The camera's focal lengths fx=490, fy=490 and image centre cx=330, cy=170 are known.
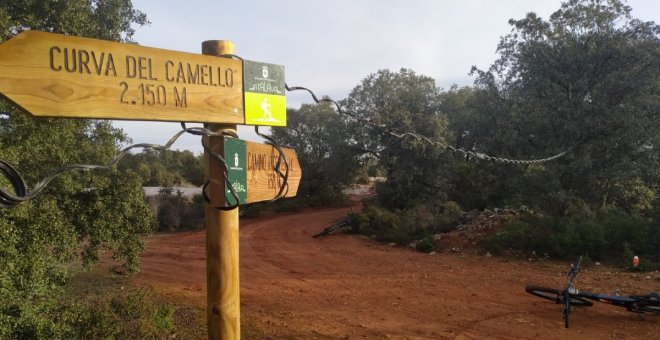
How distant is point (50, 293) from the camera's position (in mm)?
6492

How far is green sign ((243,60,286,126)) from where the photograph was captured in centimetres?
238

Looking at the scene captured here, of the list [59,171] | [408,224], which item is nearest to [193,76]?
[59,171]

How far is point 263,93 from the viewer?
2445 mm

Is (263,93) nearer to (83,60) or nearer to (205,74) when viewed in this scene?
(205,74)

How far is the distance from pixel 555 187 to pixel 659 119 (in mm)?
2847

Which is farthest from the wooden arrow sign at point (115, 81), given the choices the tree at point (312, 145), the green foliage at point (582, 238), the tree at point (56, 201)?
the tree at point (312, 145)

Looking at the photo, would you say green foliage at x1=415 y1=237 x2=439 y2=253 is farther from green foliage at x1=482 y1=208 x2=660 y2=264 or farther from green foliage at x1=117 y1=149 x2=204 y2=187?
green foliage at x1=117 y1=149 x2=204 y2=187

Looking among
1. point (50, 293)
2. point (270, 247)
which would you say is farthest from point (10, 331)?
point (270, 247)

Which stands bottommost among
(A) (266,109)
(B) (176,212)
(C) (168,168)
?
→ (B) (176,212)

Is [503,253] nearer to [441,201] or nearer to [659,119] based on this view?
[659,119]

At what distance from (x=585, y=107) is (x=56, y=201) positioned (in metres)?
12.1

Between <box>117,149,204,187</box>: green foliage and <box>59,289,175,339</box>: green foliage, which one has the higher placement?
<box>117,149,204,187</box>: green foliage

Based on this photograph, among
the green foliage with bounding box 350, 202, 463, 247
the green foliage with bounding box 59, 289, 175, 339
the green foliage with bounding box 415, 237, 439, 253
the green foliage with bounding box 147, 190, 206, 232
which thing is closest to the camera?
the green foliage with bounding box 59, 289, 175, 339

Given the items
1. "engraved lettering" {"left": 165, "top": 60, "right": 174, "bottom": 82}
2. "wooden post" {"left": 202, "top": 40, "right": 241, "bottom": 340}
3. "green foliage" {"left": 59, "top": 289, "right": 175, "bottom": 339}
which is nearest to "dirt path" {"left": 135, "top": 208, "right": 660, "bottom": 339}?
"green foliage" {"left": 59, "top": 289, "right": 175, "bottom": 339}
